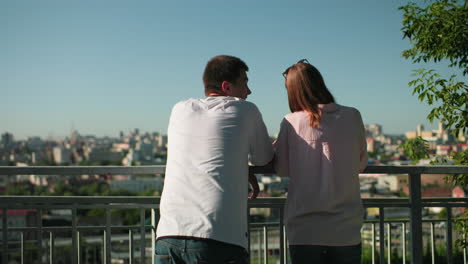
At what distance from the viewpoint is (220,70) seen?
6.57 feet

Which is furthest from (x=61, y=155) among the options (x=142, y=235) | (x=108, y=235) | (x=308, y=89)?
(x=308, y=89)

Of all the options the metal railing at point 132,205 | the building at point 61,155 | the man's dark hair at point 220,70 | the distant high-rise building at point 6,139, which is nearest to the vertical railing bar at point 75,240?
the metal railing at point 132,205

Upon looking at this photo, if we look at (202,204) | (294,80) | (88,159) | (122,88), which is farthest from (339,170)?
(122,88)

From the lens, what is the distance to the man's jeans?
70.1 inches

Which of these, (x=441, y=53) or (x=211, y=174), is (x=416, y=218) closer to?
(x=211, y=174)

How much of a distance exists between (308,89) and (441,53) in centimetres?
399

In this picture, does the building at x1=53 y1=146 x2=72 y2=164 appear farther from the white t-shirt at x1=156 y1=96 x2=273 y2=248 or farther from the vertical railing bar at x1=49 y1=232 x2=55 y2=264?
the white t-shirt at x1=156 y1=96 x2=273 y2=248

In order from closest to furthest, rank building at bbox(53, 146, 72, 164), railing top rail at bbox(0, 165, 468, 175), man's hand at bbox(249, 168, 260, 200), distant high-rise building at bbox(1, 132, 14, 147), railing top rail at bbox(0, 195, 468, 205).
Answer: man's hand at bbox(249, 168, 260, 200) → railing top rail at bbox(0, 165, 468, 175) → railing top rail at bbox(0, 195, 468, 205) → building at bbox(53, 146, 72, 164) → distant high-rise building at bbox(1, 132, 14, 147)

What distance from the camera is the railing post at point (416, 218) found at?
2.89 meters

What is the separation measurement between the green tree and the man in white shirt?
3.92 meters

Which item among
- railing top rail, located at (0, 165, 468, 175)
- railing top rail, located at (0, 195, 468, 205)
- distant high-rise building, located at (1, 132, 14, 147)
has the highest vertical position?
railing top rail, located at (0, 165, 468, 175)

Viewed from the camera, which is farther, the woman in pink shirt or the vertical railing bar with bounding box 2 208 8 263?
the vertical railing bar with bounding box 2 208 8 263

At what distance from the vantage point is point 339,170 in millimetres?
1979

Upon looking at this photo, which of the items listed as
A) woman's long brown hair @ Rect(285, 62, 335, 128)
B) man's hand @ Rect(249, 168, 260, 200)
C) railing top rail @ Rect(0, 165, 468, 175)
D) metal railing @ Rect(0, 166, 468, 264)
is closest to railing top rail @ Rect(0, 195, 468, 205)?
metal railing @ Rect(0, 166, 468, 264)
